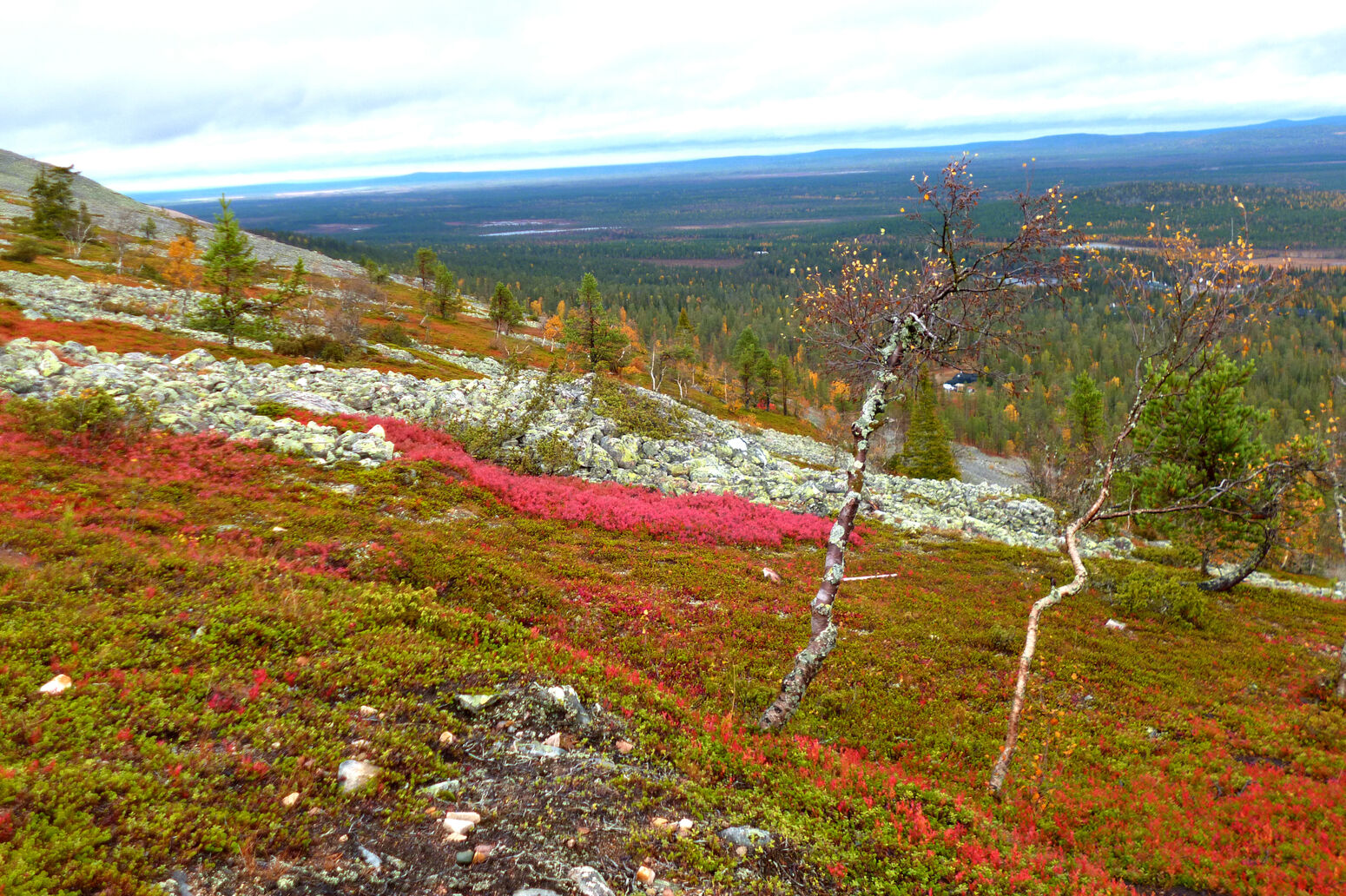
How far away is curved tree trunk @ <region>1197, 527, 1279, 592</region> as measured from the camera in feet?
63.3

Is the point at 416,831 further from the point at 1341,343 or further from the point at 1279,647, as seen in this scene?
the point at 1341,343

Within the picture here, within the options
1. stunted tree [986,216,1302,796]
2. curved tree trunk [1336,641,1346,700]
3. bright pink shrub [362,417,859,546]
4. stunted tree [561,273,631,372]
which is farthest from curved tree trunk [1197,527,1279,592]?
stunted tree [561,273,631,372]

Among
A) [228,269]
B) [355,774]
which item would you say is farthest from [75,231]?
[355,774]

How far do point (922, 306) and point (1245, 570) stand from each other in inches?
726

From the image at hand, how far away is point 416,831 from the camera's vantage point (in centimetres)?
607

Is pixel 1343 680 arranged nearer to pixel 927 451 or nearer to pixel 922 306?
pixel 922 306

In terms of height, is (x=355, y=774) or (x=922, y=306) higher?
(x=922, y=306)

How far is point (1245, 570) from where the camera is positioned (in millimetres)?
20531

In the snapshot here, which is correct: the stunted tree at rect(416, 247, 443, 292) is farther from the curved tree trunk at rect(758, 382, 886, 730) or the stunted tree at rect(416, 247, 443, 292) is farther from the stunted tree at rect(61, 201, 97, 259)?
the curved tree trunk at rect(758, 382, 886, 730)

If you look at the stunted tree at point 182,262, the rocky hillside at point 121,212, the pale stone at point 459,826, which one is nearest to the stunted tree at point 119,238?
the rocky hillside at point 121,212

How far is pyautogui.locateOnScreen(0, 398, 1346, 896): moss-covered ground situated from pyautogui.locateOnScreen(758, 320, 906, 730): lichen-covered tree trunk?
0.64 metres

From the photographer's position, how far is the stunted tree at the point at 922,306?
10.6 metres

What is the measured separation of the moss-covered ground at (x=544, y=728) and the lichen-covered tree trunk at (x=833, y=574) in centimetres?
Result: 64

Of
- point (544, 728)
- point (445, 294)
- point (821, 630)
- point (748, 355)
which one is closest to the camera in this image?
point (544, 728)
